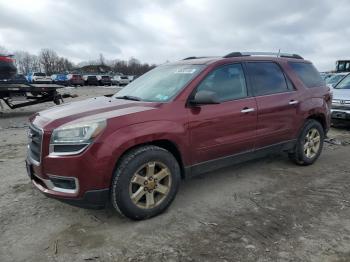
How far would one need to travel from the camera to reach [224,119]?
414 centimetres

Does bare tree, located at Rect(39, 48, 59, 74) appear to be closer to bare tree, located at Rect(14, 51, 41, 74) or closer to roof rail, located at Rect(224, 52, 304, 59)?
bare tree, located at Rect(14, 51, 41, 74)

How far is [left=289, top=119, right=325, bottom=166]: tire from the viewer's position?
5.39 m

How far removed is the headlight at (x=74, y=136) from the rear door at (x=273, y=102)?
7.67ft

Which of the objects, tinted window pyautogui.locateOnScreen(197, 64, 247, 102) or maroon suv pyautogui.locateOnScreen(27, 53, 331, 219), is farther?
tinted window pyautogui.locateOnScreen(197, 64, 247, 102)

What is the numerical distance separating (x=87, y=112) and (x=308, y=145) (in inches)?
148

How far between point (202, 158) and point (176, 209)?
68cm

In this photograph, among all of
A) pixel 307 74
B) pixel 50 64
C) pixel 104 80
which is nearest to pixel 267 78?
pixel 307 74

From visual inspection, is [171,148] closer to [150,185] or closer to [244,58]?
[150,185]

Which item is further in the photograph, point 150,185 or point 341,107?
point 341,107

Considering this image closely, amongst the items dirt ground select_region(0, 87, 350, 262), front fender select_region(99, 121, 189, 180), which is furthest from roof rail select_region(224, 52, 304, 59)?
dirt ground select_region(0, 87, 350, 262)

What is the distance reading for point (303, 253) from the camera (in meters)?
3.01

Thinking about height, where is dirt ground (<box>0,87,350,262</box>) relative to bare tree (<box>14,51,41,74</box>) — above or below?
below

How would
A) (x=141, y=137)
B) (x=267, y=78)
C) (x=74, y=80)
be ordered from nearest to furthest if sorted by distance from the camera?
(x=141, y=137) < (x=267, y=78) < (x=74, y=80)

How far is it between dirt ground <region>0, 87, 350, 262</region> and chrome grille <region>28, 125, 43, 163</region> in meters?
0.72
